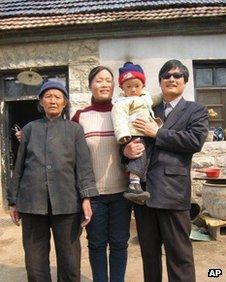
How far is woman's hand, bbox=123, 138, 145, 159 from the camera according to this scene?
8.39 ft

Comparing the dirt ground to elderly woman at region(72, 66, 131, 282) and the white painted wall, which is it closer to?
elderly woman at region(72, 66, 131, 282)

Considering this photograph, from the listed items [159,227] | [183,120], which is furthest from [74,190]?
[183,120]

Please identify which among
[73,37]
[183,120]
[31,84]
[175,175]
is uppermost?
[73,37]

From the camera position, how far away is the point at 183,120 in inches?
102

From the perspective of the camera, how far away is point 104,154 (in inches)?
110

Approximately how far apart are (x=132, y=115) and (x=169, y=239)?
0.93 meters

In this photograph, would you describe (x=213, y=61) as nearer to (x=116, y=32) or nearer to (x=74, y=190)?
(x=116, y=32)

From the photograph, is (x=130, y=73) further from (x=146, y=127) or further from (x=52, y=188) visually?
(x=52, y=188)

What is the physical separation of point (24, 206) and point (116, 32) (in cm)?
467

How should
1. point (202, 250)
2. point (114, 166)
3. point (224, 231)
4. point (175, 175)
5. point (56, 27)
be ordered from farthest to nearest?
point (56, 27) → point (224, 231) → point (202, 250) → point (114, 166) → point (175, 175)

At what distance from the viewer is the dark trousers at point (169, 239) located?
102 inches

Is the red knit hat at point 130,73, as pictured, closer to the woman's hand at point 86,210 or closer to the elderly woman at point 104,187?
Result: the elderly woman at point 104,187

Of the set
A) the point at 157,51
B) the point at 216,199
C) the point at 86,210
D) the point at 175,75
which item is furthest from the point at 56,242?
the point at 157,51

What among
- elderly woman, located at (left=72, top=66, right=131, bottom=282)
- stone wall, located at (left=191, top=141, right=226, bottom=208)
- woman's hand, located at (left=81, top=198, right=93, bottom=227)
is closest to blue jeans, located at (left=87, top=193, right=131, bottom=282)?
elderly woman, located at (left=72, top=66, right=131, bottom=282)
